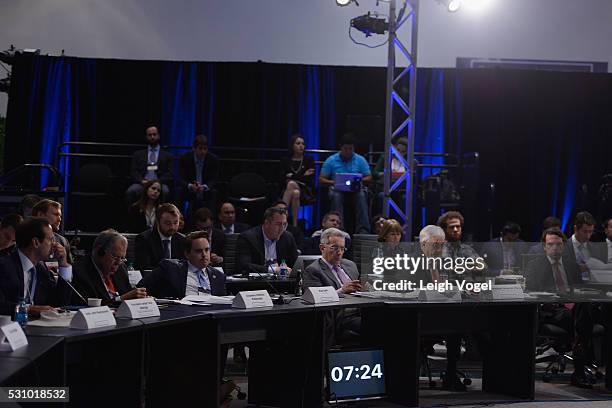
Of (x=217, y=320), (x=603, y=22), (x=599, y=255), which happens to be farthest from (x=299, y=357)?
(x=603, y=22)

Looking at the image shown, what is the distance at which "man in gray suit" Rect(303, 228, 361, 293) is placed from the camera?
19.7 ft

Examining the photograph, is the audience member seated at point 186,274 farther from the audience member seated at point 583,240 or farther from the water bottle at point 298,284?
the audience member seated at point 583,240

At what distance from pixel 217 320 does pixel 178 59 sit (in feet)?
23.8

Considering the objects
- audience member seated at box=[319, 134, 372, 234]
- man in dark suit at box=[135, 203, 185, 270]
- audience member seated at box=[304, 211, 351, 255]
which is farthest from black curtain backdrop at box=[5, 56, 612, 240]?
man in dark suit at box=[135, 203, 185, 270]

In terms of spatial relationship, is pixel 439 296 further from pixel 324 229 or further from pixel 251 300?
pixel 324 229

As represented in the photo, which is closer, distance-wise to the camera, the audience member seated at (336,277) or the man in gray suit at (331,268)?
the audience member seated at (336,277)

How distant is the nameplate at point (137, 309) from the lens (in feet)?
14.1

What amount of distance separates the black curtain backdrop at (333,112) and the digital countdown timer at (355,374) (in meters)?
5.65

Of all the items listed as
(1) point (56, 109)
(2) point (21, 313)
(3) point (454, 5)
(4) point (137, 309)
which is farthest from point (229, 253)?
(2) point (21, 313)

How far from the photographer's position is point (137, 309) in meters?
4.34

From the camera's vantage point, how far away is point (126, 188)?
405 inches

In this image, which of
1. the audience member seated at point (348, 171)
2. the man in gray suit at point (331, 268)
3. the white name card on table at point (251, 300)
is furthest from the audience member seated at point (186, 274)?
the audience member seated at point (348, 171)

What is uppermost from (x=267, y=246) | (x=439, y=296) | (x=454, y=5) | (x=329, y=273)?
(x=454, y=5)

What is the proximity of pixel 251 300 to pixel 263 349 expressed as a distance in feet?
2.03
